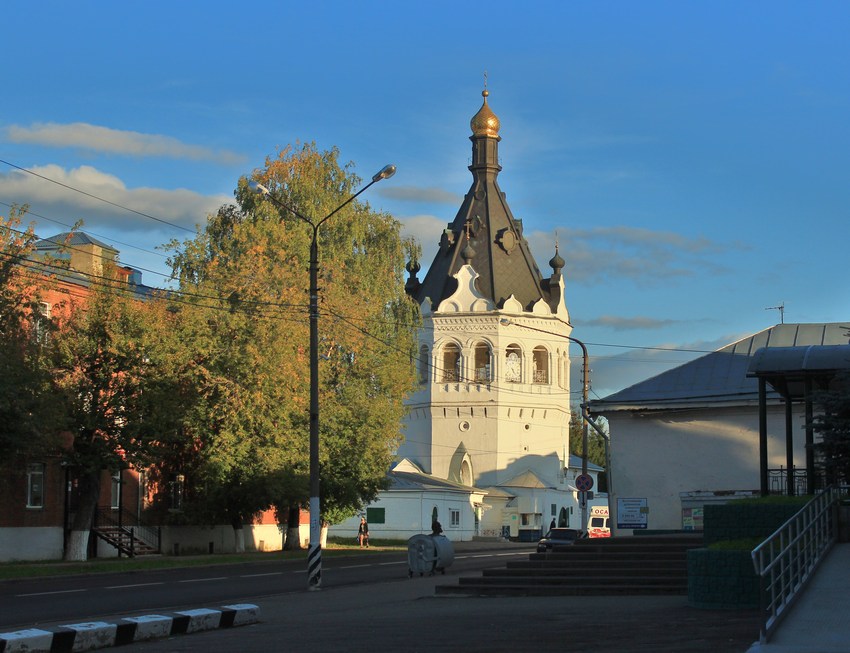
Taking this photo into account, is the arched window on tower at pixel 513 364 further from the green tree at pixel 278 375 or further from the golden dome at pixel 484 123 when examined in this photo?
the green tree at pixel 278 375

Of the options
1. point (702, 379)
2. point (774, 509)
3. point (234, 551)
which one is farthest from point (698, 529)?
point (234, 551)

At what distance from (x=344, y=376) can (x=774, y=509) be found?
1132 inches

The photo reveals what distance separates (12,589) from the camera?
26.7m

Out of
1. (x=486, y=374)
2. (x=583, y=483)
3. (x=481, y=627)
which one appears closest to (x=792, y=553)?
(x=481, y=627)

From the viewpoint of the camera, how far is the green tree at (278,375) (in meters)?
42.8

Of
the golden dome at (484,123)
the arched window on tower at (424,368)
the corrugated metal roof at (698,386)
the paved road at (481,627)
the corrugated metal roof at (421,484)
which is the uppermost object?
the golden dome at (484,123)

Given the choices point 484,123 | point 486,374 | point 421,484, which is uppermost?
point 484,123

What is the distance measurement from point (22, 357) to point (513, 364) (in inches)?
2320

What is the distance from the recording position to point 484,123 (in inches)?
3730

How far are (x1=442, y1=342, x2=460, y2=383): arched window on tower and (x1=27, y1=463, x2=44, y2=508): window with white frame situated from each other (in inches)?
2042

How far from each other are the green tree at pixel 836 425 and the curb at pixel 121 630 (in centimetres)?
997

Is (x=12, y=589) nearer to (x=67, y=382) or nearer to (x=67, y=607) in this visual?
(x=67, y=607)

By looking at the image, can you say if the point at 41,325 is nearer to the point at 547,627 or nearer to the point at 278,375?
the point at 278,375

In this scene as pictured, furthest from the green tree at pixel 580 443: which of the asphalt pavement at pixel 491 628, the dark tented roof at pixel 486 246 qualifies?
the asphalt pavement at pixel 491 628
